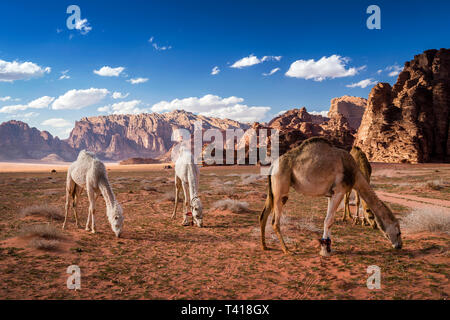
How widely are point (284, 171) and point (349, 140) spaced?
9558 centimetres

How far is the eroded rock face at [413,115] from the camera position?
63.0 m

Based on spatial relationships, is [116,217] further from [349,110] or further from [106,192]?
[349,110]

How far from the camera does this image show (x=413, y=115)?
65562 millimetres

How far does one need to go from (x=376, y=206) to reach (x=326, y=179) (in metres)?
1.51

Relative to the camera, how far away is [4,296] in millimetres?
4828

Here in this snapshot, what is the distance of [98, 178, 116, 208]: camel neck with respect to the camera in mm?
8898

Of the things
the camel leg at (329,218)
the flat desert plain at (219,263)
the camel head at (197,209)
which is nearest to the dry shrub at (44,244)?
the flat desert plain at (219,263)

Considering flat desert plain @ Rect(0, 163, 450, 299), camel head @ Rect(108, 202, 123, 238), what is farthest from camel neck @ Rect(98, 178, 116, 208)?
flat desert plain @ Rect(0, 163, 450, 299)
